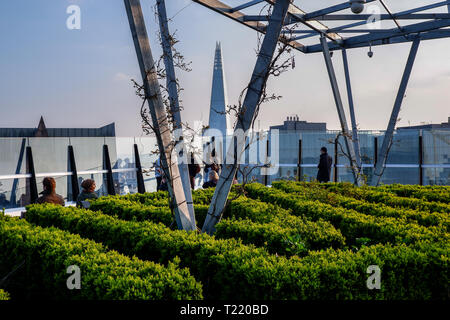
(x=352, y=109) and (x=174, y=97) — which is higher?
(x=352, y=109)

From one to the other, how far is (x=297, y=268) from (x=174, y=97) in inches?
120

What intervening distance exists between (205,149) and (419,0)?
1175cm

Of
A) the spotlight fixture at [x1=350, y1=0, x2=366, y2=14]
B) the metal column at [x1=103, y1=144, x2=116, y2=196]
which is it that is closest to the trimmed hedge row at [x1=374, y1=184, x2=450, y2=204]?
the spotlight fixture at [x1=350, y1=0, x2=366, y2=14]

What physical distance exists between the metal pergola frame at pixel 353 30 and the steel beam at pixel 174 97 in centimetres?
337

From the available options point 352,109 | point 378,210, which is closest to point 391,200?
point 378,210

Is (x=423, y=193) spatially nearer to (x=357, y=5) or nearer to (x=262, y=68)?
(x=357, y=5)

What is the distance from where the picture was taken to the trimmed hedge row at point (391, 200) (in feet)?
22.2

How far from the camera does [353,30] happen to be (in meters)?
11.1

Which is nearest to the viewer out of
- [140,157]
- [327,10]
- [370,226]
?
[370,226]
